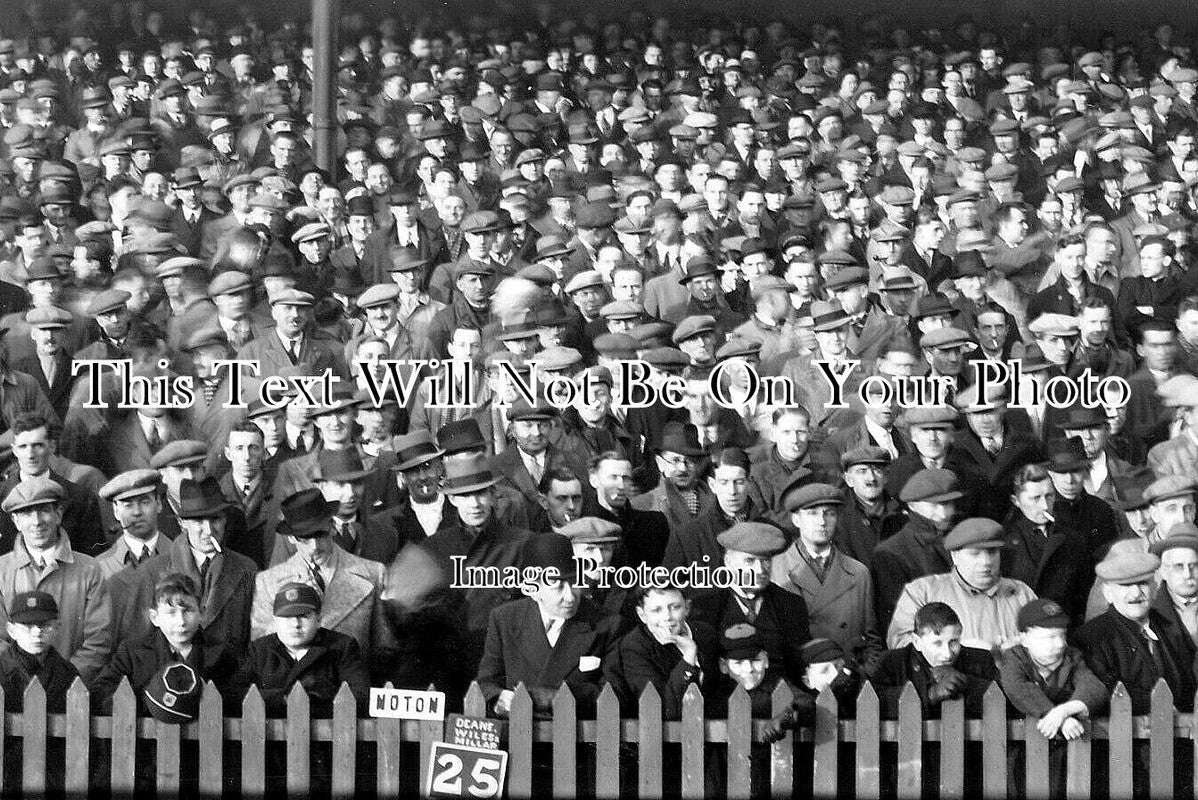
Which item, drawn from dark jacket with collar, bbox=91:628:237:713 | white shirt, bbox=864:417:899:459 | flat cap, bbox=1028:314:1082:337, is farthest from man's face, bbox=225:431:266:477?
flat cap, bbox=1028:314:1082:337

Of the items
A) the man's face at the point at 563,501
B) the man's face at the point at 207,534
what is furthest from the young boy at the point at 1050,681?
the man's face at the point at 207,534

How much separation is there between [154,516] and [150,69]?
5.34 feet

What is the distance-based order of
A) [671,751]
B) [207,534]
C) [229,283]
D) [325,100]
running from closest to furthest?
[671,751] → [207,534] → [229,283] → [325,100]

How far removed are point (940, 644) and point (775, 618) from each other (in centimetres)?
55

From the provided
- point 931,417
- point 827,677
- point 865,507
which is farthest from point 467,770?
point 931,417

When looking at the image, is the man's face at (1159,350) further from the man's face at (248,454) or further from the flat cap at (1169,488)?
the man's face at (248,454)

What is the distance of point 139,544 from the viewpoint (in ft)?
17.9

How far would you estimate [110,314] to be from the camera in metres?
5.53

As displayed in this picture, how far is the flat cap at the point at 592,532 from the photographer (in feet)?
17.6

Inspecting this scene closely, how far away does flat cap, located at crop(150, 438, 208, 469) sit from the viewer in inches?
215

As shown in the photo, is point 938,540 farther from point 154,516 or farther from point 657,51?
point 154,516

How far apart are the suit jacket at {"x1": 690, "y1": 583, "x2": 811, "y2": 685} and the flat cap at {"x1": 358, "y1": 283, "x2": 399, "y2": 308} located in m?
1.44

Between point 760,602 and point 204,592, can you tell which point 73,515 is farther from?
point 760,602

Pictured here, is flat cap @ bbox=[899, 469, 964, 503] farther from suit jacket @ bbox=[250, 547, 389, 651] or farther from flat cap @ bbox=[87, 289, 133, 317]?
flat cap @ bbox=[87, 289, 133, 317]
